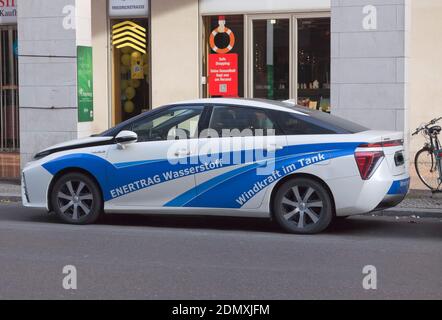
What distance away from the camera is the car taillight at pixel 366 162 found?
916cm

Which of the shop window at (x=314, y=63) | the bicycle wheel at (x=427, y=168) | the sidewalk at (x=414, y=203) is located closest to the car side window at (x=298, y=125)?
the sidewalk at (x=414, y=203)

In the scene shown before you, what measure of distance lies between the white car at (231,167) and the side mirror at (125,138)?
0.04ft

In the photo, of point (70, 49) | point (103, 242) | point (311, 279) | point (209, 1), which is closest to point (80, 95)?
point (70, 49)

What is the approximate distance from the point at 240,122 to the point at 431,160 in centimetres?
432

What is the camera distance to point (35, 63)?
1455 cm

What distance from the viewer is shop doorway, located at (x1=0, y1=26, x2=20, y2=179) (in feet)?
57.8

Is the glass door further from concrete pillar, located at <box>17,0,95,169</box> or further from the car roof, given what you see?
the car roof

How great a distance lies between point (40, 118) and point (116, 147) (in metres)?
5.05

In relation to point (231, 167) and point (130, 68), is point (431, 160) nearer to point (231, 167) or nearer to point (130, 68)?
point (231, 167)

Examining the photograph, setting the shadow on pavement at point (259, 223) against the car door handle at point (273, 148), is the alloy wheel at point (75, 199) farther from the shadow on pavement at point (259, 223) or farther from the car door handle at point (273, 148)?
the car door handle at point (273, 148)

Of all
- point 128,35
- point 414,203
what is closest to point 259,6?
point 128,35

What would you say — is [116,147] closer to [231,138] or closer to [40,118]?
[231,138]

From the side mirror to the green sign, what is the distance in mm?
4682

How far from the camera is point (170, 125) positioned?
32.4 ft
